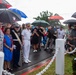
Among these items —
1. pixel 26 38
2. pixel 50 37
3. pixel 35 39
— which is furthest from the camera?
pixel 50 37

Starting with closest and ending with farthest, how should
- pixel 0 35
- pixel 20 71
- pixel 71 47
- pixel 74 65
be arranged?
pixel 74 65 → pixel 0 35 → pixel 20 71 → pixel 71 47

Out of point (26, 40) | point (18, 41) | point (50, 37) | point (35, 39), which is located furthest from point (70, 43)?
point (18, 41)

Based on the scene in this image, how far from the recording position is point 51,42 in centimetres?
1691

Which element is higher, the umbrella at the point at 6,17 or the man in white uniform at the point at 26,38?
the umbrella at the point at 6,17

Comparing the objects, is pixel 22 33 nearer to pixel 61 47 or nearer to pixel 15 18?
pixel 15 18

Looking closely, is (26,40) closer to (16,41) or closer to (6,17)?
(16,41)

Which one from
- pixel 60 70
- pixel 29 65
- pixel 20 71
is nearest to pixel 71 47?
pixel 29 65

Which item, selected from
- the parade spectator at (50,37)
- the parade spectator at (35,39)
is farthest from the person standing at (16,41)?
the parade spectator at (50,37)

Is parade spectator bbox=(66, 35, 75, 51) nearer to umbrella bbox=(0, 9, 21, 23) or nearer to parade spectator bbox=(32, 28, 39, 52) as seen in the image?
parade spectator bbox=(32, 28, 39, 52)

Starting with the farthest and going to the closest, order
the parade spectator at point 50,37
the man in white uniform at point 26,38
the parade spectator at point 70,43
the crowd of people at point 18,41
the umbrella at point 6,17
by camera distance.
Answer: the parade spectator at point 50,37 < the parade spectator at point 70,43 < the man in white uniform at point 26,38 < the crowd of people at point 18,41 < the umbrella at point 6,17

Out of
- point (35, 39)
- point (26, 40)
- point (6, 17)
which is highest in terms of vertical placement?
point (6, 17)

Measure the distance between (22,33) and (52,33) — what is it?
598cm

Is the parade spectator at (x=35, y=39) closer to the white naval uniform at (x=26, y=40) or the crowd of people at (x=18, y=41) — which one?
the crowd of people at (x=18, y=41)

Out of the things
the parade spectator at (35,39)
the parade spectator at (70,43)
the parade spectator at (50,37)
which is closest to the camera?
the parade spectator at (70,43)
